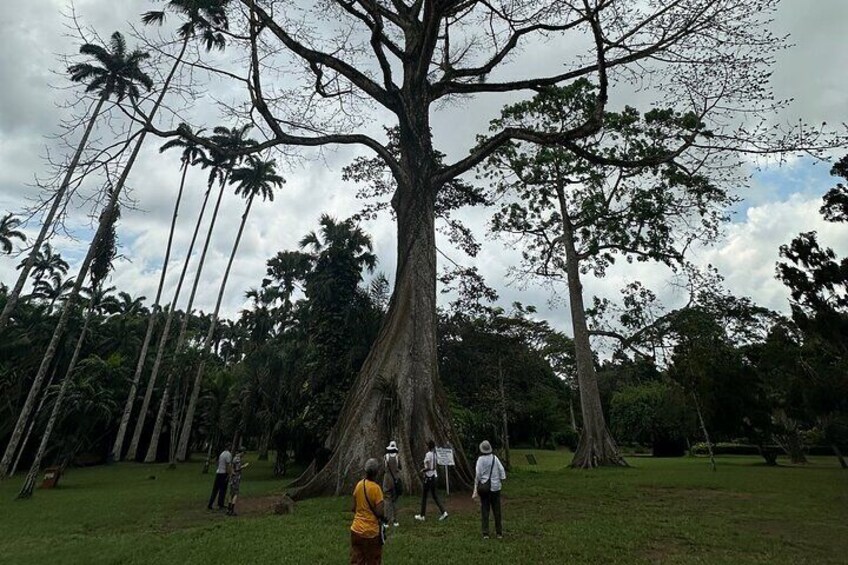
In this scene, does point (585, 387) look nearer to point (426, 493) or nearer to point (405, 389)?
point (405, 389)

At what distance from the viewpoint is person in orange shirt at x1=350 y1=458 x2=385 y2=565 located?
4500 mm

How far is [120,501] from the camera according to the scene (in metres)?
12.8

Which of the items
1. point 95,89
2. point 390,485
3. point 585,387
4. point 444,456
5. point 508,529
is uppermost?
point 95,89

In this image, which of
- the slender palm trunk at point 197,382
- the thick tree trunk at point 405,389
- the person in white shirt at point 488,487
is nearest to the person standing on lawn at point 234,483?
the thick tree trunk at point 405,389

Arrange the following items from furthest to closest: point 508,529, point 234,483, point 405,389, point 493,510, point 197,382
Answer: point 197,382
point 405,389
point 234,483
point 508,529
point 493,510

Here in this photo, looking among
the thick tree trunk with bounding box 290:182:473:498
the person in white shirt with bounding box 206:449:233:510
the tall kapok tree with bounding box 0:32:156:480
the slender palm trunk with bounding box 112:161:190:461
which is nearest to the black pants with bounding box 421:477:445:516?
the thick tree trunk with bounding box 290:182:473:498

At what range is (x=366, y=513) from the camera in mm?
4598

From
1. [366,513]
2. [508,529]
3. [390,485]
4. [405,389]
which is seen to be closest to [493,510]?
[508,529]

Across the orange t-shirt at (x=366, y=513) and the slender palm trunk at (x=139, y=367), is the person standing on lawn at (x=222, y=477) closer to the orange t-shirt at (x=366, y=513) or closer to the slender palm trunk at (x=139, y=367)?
the orange t-shirt at (x=366, y=513)

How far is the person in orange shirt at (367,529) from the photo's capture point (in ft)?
14.8

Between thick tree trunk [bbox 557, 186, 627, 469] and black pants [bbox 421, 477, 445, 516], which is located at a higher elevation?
thick tree trunk [bbox 557, 186, 627, 469]

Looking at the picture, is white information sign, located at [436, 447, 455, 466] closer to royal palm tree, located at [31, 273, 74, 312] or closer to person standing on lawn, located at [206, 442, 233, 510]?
person standing on lawn, located at [206, 442, 233, 510]

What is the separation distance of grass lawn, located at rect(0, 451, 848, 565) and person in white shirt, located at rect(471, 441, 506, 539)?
28cm

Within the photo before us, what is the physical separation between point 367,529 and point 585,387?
1877cm
